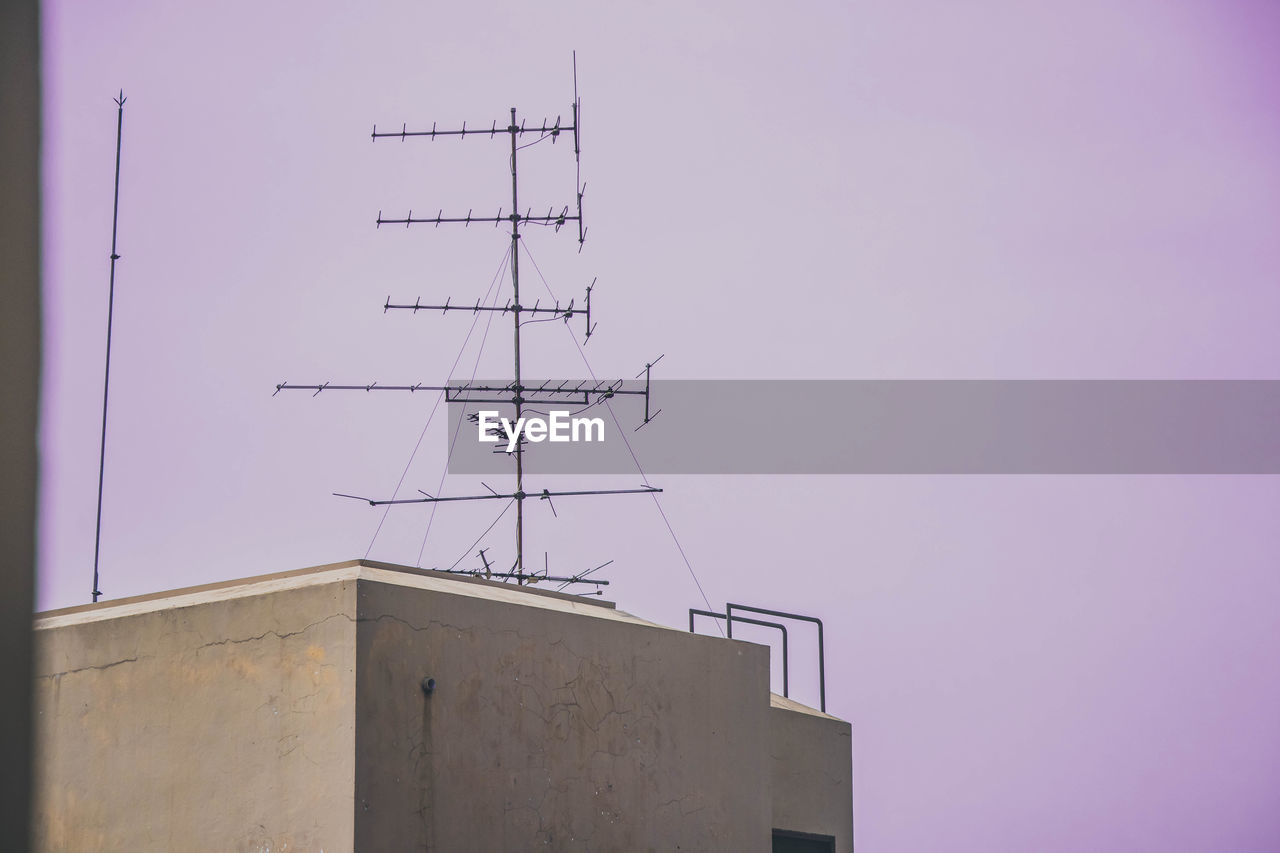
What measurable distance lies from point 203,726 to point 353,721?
105cm

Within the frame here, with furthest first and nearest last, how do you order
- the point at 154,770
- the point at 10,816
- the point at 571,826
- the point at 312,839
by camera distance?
the point at 571,826 → the point at 154,770 → the point at 312,839 → the point at 10,816

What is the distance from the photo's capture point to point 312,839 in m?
8.41

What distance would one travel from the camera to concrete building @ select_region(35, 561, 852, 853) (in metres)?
8.59

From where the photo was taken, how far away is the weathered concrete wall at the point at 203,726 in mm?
8523

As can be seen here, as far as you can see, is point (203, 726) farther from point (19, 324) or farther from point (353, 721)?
point (19, 324)

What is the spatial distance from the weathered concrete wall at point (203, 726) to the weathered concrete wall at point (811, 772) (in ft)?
15.8

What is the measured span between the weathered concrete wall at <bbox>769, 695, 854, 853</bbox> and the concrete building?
2149 mm

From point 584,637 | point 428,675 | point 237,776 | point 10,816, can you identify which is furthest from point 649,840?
point 10,816

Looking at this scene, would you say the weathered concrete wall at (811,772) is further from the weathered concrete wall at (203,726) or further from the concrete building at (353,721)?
the weathered concrete wall at (203,726)

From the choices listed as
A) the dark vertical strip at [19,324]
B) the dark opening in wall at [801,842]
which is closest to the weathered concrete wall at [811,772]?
the dark opening in wall at [801,842]

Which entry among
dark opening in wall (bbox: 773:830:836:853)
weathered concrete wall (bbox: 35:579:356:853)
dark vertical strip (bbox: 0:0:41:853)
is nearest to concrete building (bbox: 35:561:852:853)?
weathered concrete wall (bbox: 35:579:356:853)

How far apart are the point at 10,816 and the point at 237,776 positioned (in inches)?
211

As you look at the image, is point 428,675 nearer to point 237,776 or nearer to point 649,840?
point 237,776

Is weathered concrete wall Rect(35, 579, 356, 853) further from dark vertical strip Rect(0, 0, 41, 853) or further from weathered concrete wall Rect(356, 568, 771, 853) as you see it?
dark vertical strip Rect(0, 0, 41, 853)
